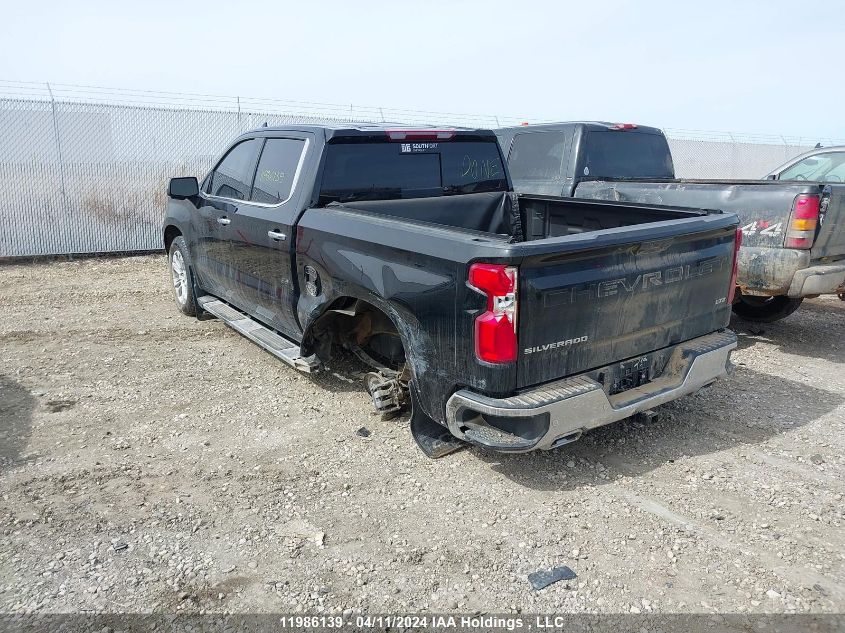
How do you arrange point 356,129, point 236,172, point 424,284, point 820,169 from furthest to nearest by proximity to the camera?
point 820,169, point 236,172, point 356,129, point 424,284

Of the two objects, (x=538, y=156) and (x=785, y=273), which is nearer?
(x=785, y=273)

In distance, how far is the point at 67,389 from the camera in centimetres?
513

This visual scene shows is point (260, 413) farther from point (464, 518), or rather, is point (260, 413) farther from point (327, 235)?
point (464, 518)

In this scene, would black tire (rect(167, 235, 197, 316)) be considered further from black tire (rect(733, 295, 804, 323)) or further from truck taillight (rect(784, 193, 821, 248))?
black tire (rect(733, 295, 804, 323))

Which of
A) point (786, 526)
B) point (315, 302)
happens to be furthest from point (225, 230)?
point (786, 526)

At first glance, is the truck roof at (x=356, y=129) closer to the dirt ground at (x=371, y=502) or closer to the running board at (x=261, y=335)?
the running board at (x=261, y=335)

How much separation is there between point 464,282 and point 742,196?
3.90m

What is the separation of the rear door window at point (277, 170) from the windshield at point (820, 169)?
23.7ft

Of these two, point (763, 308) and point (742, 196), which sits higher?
point (742, 196)

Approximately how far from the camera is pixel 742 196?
5.91 meters

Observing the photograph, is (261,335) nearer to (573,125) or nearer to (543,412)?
(543,412)

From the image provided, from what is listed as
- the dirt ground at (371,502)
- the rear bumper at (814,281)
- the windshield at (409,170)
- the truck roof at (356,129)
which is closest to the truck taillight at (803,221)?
the rear bumper at (814,281)

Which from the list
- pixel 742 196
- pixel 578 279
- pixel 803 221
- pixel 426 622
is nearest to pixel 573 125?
pixel 742 196

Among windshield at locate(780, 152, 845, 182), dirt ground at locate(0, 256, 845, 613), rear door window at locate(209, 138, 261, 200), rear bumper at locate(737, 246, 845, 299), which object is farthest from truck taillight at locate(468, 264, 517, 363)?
windshield at locate(780, 152, 845, 182)
